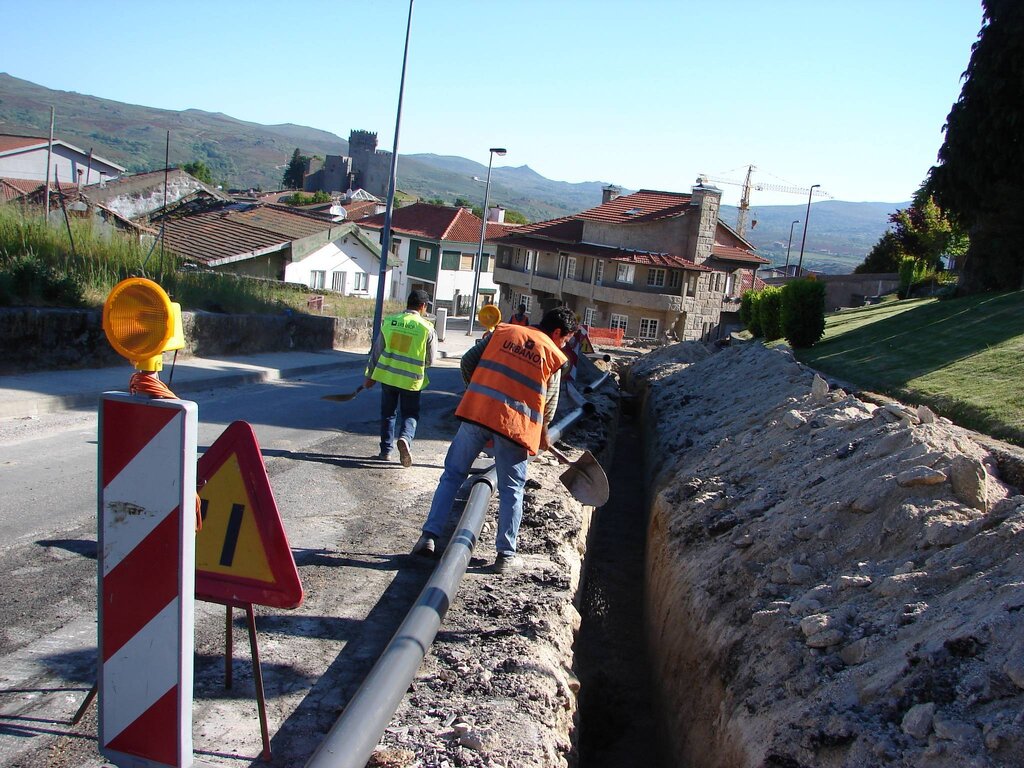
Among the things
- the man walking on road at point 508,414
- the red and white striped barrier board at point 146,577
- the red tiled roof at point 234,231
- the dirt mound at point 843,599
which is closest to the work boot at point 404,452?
the dirt mound at point 843,599

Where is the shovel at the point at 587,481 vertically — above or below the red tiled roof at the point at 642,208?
below

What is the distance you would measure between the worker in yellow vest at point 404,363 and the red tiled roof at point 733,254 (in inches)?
1784

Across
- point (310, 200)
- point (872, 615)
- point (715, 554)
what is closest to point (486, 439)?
point (715, 554)

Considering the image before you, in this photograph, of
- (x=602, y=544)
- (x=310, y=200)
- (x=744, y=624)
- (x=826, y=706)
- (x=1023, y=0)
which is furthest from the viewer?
(x=310, y=200)

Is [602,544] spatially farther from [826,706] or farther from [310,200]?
[310,200]

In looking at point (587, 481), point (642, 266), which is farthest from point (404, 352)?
point (642, 266)

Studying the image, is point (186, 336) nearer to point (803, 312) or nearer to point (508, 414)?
point (508, 414)

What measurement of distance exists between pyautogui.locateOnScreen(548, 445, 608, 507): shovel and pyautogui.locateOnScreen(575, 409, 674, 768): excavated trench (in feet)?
3.05

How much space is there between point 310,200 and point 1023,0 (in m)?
69.9

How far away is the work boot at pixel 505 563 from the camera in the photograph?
6172 mm

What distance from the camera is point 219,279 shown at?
1944cm

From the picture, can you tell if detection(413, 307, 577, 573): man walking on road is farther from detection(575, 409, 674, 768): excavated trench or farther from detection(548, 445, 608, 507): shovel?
detection(575, 409, 674, 768): excavated trench

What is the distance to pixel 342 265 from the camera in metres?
38.8

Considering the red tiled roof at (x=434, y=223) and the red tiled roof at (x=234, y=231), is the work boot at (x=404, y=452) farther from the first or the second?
the red tiled roof at (x=434, y=223)
